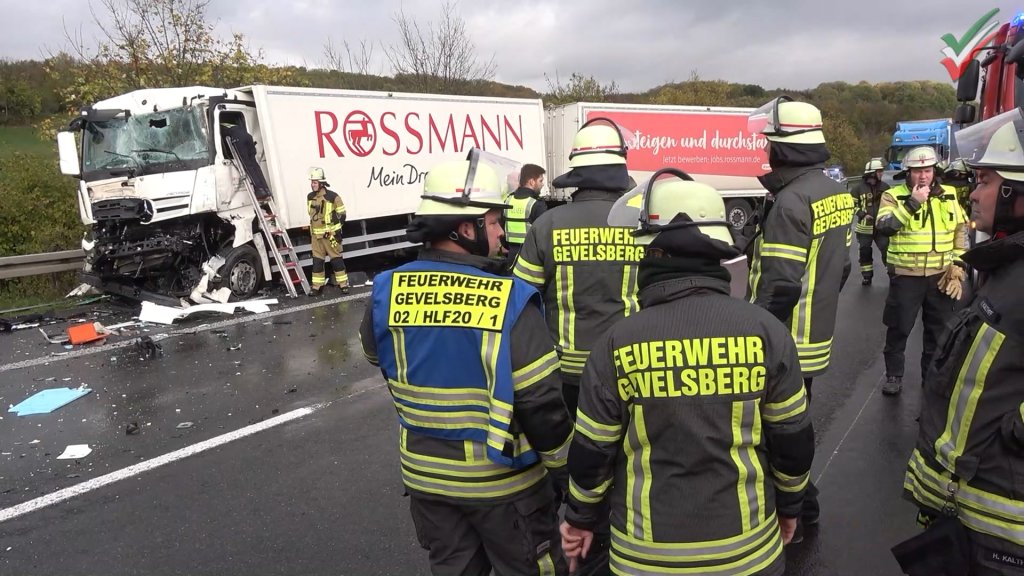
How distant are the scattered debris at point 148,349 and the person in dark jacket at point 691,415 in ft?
21.8

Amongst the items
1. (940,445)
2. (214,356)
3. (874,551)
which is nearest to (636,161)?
(214,356)

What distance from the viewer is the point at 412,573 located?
10.6ft

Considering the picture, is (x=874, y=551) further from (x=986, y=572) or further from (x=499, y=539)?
(x=499, y=539)

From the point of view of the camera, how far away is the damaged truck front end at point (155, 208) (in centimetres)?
927

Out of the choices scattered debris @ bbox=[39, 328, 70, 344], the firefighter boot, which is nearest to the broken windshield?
scattered debris @ bbox=[39, 328, 70, 344]

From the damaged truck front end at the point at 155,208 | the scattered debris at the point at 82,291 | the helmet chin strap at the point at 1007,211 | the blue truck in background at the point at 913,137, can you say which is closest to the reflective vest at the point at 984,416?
the helmet chin strap at the point at 1007,211

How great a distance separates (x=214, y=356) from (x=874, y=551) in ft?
20.7

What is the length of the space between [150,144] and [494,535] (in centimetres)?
958

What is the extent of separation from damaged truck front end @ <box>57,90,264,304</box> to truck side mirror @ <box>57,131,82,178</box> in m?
0.01

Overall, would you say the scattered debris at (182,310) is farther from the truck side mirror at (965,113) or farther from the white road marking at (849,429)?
the truck side mirror at (965,113)

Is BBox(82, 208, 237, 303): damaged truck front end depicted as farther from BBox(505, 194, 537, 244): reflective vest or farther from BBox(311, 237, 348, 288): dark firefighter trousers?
BBox(505, 194, 537, 244): reflective vest

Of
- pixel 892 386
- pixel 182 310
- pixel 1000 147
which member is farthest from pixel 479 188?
pixel 182 310

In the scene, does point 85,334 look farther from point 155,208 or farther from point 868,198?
point 868,198

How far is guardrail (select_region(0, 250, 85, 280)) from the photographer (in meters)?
9.88
